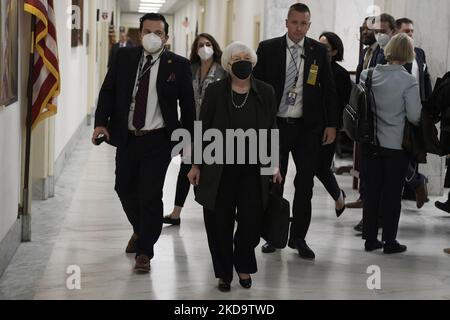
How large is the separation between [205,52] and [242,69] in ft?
7.41

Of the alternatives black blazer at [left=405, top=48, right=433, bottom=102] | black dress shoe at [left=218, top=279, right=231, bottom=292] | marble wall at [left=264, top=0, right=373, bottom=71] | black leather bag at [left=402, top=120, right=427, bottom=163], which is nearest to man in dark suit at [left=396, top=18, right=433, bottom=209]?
black blazer at [left=405, top=48, right=433, bottom=102]

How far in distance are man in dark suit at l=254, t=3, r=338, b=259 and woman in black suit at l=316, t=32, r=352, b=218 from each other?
790 millimetres

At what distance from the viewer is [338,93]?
6.51m

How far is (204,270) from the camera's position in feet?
16.6

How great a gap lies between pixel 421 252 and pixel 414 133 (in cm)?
93

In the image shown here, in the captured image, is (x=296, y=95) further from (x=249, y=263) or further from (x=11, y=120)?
(x=11, y=120)

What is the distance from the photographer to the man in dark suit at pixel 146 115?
16.2 ft

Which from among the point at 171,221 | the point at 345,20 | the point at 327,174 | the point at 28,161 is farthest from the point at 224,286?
Answer: the point at 345,20

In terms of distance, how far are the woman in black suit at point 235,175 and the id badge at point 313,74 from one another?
91cm

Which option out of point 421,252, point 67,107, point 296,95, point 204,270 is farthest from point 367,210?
point 67,107

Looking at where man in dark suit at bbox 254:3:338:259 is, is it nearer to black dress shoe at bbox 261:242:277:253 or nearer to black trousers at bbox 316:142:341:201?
black dress shoe at bbox 261:242:277:253

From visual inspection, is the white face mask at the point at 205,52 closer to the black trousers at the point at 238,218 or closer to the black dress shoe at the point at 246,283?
the black trousers at the point at 238,218

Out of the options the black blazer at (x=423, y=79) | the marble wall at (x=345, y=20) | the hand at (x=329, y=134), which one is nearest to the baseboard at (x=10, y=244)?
the hand at (x=329, y=134)

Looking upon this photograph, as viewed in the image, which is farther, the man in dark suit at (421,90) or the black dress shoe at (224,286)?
the man in dark suit at (421,90)
